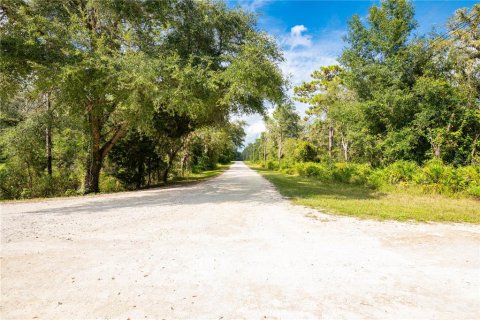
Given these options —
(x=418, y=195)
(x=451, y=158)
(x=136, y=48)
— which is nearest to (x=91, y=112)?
(x=136, y=48)

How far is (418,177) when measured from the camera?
500 inches

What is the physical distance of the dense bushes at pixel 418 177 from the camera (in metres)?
11.2

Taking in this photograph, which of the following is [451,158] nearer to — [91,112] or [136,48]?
[136,48]

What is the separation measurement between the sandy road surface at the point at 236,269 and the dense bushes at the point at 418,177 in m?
5.97

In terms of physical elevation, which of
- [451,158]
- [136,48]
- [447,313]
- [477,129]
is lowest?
[447,313]

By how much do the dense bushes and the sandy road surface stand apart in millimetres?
5969

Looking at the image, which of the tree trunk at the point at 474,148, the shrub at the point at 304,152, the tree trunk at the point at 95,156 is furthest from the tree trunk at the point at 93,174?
the shrub at the point at 304,152

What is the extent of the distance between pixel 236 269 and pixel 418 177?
39.9ft

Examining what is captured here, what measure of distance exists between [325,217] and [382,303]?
4387 mm

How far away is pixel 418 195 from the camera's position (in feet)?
38.4

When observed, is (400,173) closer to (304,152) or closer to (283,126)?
(304,152)

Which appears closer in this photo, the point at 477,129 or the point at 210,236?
the point at 210,236

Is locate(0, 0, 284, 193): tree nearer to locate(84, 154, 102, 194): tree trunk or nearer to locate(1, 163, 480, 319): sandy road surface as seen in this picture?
locate(84, 154, 102, 194): tree trunk

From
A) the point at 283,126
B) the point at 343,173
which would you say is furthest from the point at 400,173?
the point at 283,126
